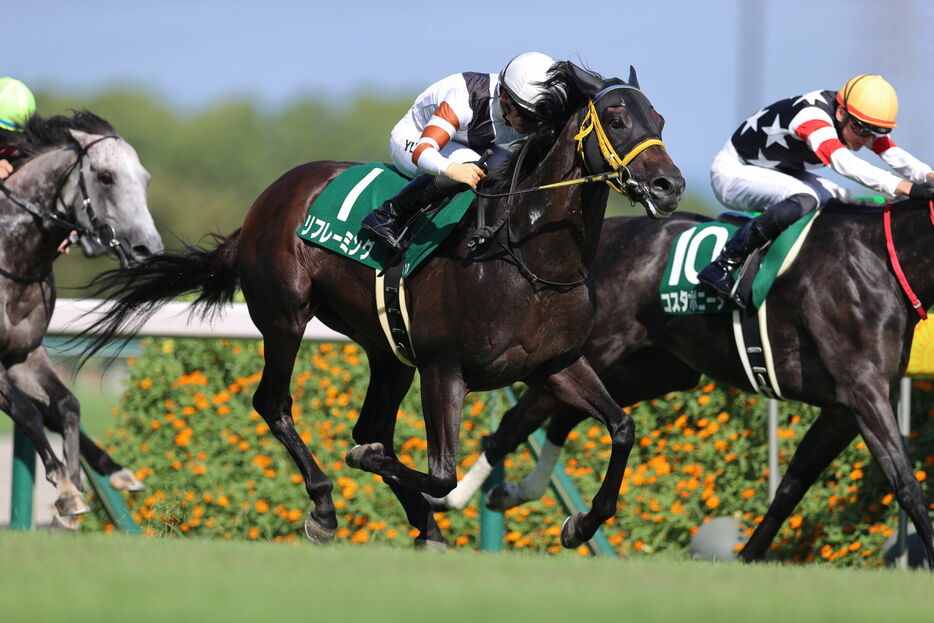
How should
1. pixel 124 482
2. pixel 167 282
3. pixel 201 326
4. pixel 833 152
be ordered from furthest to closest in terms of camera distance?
pixel 201 326 → pixel 124 482 → pixel 167 282 → pixel 833 152

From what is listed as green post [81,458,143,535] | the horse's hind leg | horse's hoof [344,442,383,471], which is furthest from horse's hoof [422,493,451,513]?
green post [81,458,143,535]

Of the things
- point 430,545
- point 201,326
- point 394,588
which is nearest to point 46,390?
point 201,326

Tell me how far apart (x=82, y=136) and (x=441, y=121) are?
8.55 ft

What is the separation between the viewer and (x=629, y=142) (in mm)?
4320

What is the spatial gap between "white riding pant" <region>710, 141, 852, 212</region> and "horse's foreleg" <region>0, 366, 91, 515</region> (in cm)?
325

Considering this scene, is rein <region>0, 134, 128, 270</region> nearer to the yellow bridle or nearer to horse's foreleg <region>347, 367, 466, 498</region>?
horse's foreleg <region>347, 367, 466, 498</region>

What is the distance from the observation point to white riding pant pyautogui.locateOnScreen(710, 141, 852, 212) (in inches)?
233

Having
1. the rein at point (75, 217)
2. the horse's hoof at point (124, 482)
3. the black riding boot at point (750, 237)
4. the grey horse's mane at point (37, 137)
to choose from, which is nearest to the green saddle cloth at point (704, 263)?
the black riding boot at point (750, 237)

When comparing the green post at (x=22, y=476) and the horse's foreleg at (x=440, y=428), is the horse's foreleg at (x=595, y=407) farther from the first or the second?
the green post at (x=22, y=476)

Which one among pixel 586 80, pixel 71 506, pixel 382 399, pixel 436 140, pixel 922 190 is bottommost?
pixel 71 506

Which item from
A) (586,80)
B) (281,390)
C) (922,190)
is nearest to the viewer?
(586,80)

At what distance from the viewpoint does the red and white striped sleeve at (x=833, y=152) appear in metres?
5.28

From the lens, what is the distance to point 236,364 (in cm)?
729

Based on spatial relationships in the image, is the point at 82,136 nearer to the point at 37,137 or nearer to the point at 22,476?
the point at 37,137
